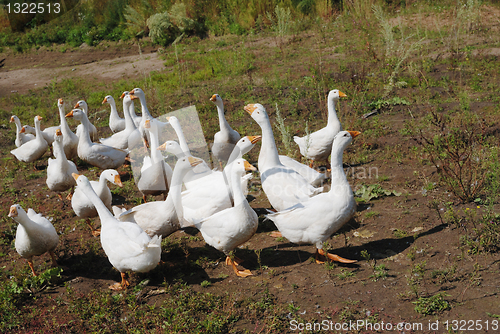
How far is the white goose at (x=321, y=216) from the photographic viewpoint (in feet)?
15.9

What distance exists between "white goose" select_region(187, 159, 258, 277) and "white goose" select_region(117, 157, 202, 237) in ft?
1.74

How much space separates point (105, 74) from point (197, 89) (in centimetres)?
542

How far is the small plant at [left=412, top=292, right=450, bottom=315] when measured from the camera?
3.97m

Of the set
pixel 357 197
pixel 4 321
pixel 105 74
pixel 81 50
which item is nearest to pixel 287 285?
pixel 357 197

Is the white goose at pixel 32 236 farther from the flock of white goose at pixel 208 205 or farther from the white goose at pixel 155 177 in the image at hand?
the white goose at pixel 155 177

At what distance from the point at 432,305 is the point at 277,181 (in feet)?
8.54

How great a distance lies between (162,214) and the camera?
5.48 m

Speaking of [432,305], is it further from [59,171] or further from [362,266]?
[59,171]

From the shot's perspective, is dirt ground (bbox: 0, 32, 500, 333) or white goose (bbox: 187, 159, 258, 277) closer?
dirt ground (bbox: 0, 32, 500, 333)

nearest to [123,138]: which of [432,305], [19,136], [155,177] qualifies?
[155,177]

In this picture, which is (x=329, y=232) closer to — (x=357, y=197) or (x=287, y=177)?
(x=287, y=177)

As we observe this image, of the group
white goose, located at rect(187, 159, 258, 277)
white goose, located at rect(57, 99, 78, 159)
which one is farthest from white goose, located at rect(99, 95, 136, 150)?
white goose, located at rect(187, 159, 258, 277)

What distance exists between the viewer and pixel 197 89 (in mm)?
12266

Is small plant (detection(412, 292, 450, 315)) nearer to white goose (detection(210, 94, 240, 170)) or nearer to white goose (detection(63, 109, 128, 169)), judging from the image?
white goose (detection(210, 94, 240, 170))
